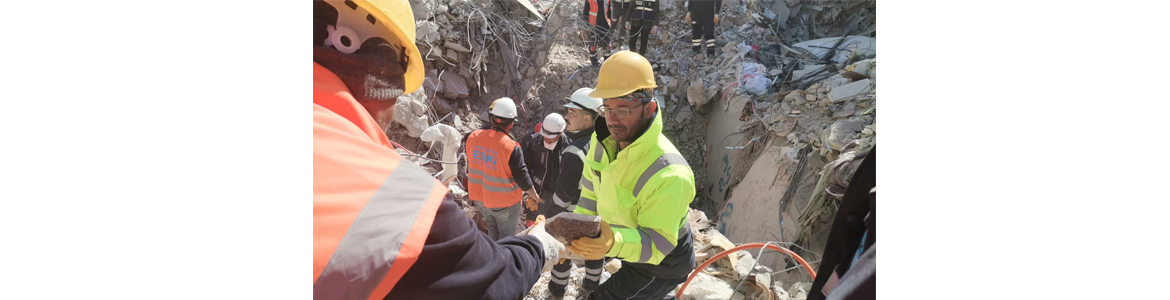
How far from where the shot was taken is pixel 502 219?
17.1ft

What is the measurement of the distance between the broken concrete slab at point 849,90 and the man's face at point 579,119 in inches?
141

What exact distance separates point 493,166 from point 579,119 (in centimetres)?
102

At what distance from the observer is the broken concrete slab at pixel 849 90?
6.08 meters

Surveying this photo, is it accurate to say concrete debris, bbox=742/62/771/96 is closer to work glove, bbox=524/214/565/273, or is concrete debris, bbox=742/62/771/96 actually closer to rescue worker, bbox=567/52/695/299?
rescue worker, bbox=567/52/695/299

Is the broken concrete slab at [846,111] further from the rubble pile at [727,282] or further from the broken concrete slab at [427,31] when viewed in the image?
the broken concrete slab at [427,31]

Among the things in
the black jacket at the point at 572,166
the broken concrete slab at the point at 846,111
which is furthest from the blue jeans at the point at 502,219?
the broken concrete slab at the point at 846,111

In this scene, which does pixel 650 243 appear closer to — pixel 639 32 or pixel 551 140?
pixel 551 140

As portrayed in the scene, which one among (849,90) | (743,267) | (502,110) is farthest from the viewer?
(849,90)

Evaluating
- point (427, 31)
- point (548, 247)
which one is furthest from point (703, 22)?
point (548, 247)

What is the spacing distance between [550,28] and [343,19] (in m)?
8.61

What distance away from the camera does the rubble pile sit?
13.5 ft

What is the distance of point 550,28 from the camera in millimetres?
9727

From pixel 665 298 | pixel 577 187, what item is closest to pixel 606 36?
pixel 577 187

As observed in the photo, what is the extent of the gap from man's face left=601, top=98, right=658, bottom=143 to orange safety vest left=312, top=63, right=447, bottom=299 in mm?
1635
